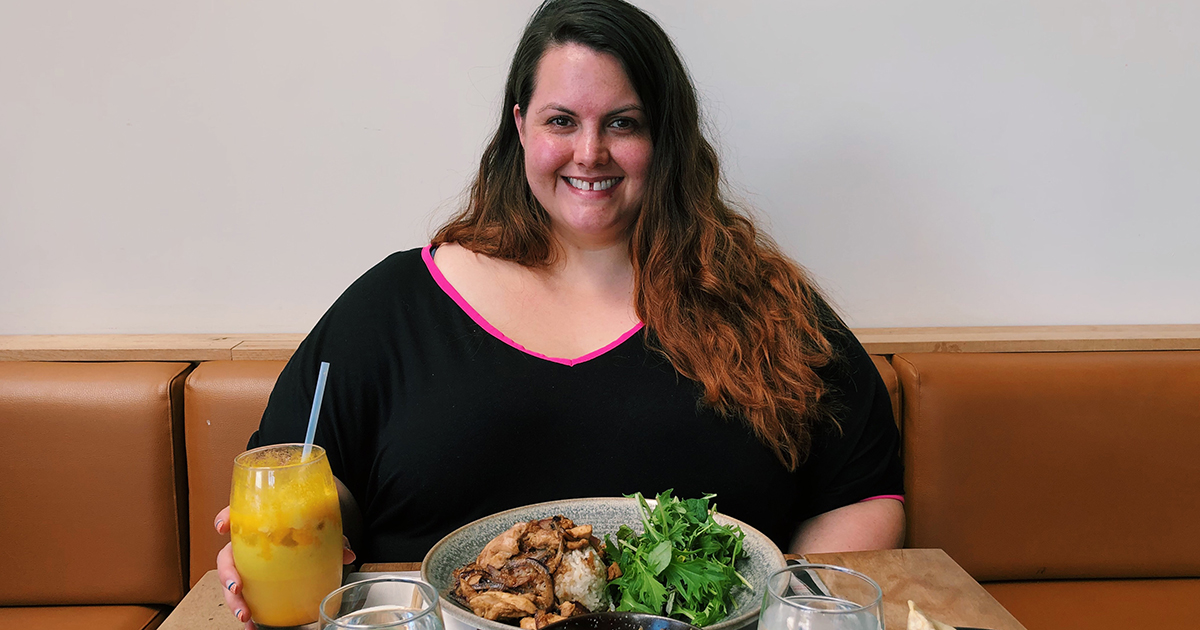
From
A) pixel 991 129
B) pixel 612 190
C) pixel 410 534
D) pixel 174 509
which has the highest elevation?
pixel 991 129

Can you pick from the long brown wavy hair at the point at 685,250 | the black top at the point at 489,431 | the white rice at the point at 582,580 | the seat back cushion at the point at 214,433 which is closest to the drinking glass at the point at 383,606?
the white rice at the point at 582,580

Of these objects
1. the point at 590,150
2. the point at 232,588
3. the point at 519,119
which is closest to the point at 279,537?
the point at 232,588

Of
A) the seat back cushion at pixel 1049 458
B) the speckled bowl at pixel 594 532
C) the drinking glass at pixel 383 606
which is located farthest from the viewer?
the seat back cushion at pixel 1049 458

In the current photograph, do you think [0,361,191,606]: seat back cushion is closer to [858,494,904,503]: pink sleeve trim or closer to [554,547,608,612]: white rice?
[554,547,608,612]: white rice

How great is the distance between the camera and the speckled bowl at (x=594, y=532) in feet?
2.58

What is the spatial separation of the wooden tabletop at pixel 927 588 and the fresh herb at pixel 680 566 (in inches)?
6.7

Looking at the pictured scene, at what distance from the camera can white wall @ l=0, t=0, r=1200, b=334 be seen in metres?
1.84

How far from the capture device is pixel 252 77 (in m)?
1.84

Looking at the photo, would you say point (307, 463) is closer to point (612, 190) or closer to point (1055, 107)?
point (612, 190)

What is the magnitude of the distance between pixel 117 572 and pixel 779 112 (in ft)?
5.40

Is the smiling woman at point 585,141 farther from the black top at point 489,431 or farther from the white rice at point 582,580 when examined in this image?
the white rice at point 582,580

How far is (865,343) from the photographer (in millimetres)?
1826

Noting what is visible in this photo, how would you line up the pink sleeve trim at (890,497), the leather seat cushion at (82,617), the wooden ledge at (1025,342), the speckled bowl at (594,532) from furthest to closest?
the wooden ledge at (1025,342) < the leather seat cushion at (82,617) < the pink sleeve trim at (890,497) < the speckled bowl at (594,532)

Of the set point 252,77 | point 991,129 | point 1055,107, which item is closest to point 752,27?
point 991,129
